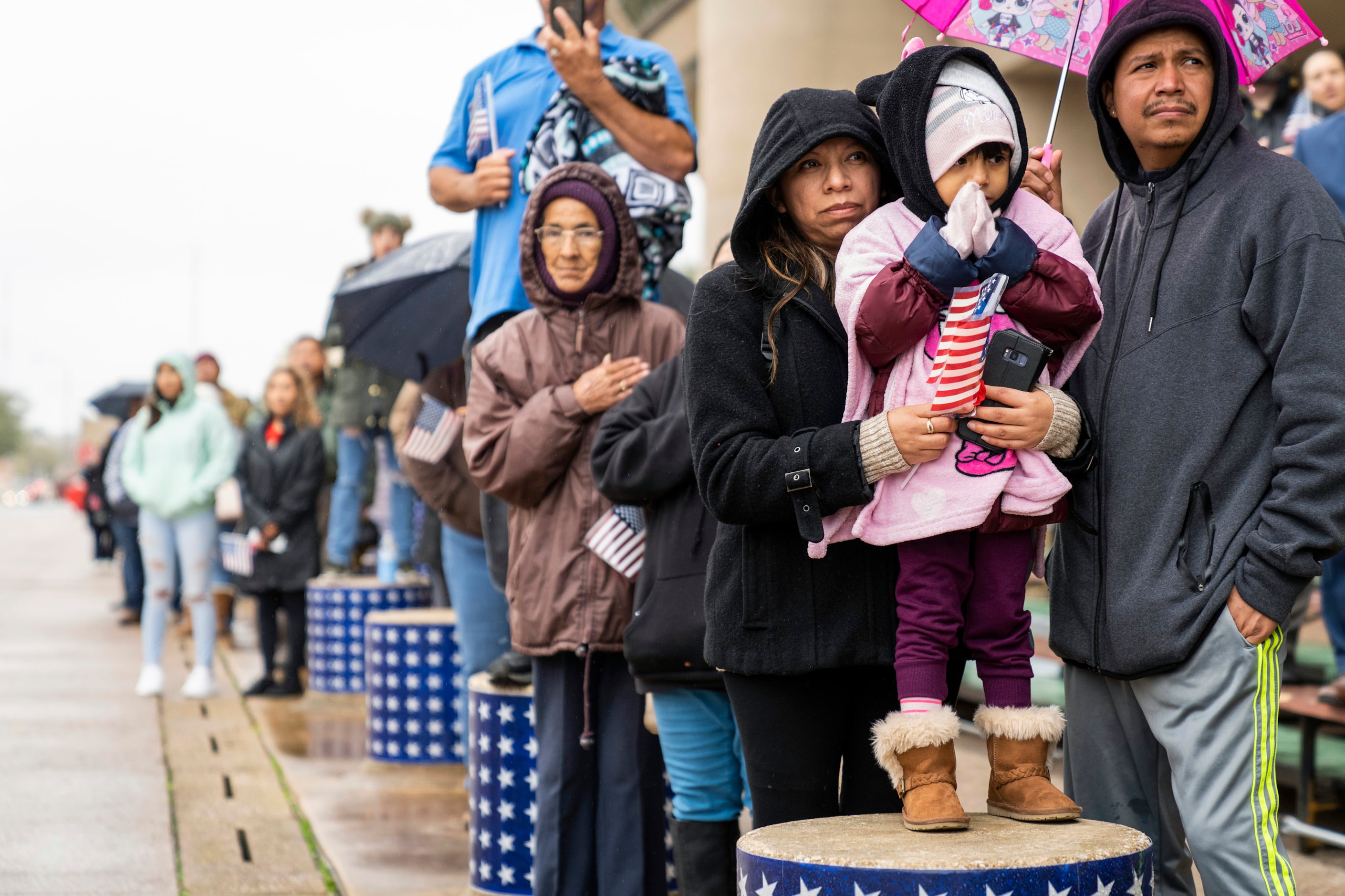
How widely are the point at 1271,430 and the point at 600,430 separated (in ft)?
5.45

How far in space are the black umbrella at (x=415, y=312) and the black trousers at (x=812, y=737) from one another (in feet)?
11.9

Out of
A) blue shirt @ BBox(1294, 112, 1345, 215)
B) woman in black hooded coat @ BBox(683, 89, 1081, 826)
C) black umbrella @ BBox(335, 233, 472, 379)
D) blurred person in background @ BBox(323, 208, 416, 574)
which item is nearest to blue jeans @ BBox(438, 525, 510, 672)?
black umbrella @ BBox(335, 233, 472, 379)

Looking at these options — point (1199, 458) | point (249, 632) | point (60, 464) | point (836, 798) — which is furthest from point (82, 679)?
point (60, 464)

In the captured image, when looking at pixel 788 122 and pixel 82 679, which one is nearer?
pixel 788 122

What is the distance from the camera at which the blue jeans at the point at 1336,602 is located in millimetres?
4824

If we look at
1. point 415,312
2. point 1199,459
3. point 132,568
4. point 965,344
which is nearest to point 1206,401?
point 1199,459

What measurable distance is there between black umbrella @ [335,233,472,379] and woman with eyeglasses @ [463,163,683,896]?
2.15 metres

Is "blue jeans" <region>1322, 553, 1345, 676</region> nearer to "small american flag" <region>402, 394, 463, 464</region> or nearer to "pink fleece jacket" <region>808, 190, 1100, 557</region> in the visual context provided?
"pink fleece jacket" <region>808, 190, 1100, 557</region>

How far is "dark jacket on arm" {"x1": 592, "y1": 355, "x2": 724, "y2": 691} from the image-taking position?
11.0ft

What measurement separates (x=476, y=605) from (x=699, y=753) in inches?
77.1

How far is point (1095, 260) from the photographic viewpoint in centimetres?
301

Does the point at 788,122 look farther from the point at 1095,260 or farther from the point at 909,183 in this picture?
the point at 1095,260

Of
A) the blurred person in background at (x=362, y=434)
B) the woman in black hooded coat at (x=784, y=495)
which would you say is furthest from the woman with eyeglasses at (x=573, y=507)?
the blurred person in background at (x=362, y=434)

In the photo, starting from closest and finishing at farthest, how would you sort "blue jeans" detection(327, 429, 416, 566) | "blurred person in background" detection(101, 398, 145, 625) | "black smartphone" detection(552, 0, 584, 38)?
"black smartphone" detection(552, 0, 584, 38), "blue jeans" detection(327, 429, 416, 566), "blurred person in background" detection(101, 398, 145, 625)
